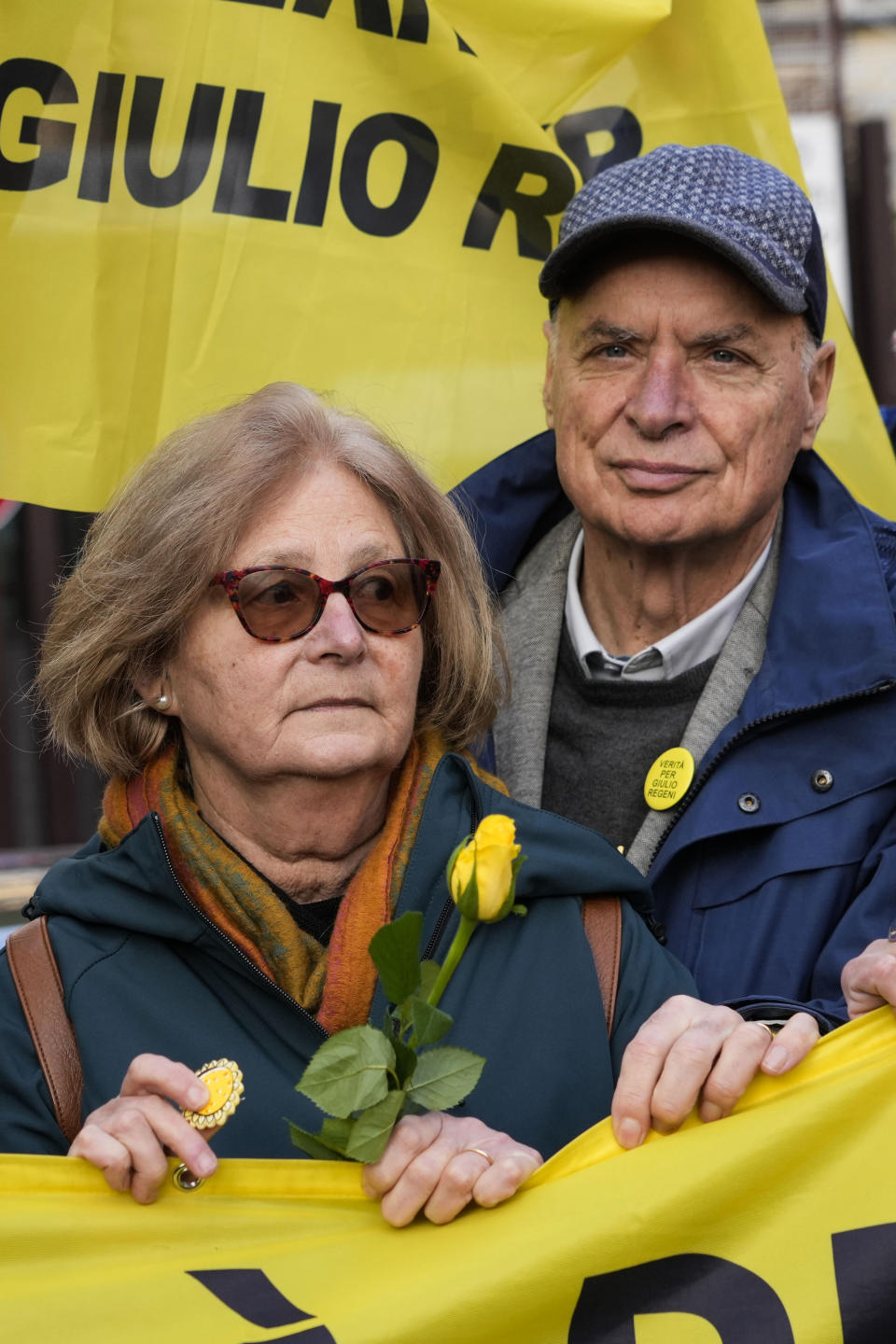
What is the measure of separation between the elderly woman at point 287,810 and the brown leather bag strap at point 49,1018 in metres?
0.02

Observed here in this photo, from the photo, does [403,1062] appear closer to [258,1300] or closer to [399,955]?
[399,955]

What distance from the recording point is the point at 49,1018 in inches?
82.0

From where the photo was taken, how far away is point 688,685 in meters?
2.87

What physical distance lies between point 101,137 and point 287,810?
1.52m

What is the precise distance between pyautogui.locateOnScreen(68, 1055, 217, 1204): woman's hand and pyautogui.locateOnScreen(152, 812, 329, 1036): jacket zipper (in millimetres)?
318

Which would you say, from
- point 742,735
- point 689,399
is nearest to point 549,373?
point 689,399

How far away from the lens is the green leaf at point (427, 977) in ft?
5.61

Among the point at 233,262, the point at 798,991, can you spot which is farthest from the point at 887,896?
the point at 233,262

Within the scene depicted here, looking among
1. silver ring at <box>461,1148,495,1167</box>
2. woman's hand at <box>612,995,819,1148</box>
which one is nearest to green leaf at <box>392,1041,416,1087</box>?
silver ring at <box>461,1148,495,1167</box>

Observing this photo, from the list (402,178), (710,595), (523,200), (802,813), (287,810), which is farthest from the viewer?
(523,200)

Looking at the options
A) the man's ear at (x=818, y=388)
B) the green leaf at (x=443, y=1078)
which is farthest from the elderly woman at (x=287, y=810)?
the man's ear at (x=818, y=388)

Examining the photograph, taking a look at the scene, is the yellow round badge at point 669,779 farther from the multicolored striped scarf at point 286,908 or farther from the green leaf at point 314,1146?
the green leaf at point 314,1146

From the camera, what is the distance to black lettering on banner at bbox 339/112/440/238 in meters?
3.29

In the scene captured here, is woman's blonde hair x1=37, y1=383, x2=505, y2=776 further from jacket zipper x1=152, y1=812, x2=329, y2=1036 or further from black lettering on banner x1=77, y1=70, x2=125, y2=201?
black lettering on banner x1=77, y1=70, x2=125, y2=201
